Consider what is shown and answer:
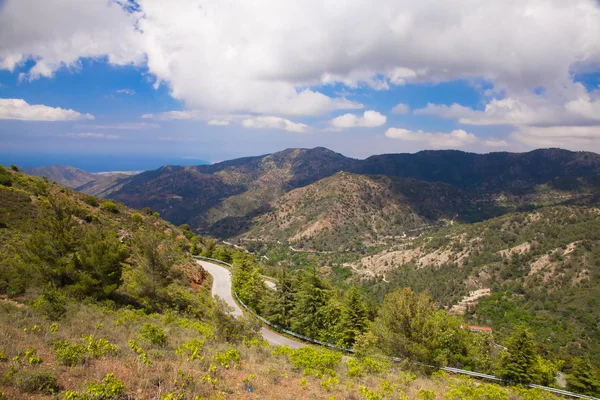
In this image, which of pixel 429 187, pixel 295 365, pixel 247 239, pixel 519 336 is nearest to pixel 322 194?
pixel 247 239

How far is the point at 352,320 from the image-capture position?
22.2 meters

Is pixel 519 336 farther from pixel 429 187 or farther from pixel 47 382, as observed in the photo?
pixel 429 187

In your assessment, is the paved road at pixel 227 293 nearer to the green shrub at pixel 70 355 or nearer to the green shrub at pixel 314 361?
the green shrub at pixel 314 361

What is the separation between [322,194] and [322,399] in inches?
6308

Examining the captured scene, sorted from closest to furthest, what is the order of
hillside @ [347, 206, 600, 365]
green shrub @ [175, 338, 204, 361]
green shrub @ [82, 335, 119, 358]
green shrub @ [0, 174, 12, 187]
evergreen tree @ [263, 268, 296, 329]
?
green shrub @ [82, 335, 119, 358]
green shrub @ [175, 338, 204, 361]
evergreen tree @ [263, 268, 296, 329]
green shrub @ [0, 174, 12, 187]
hillside @ [347, 206, 600, 365]

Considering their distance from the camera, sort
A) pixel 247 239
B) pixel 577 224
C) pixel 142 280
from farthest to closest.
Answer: pixel 247 239 < pixel 577 224 < pixel 142 280

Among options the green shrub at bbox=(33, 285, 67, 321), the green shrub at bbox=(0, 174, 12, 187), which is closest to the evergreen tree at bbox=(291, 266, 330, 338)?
the green shrub at bbox=(33, 285, 67, 321)

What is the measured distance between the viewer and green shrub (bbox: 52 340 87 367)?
7.69 meters

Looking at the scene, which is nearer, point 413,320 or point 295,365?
point 295,365

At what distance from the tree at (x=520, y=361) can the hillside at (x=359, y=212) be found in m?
114

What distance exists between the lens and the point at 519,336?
2131cm

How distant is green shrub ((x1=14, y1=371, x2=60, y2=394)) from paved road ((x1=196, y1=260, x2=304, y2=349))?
1149cm

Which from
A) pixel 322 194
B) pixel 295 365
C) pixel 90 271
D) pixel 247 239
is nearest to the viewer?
pixel 295 365

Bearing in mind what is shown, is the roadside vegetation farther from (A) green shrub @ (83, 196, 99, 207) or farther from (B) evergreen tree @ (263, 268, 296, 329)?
(A) green shrub @ (83, 196, 99, 207)
